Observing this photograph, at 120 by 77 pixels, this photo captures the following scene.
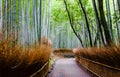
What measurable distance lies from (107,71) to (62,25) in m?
32.8

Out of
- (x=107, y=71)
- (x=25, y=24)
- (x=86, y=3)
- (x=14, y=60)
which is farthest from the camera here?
(x=86, y=3)

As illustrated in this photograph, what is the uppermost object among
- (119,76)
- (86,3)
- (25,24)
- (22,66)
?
(86,3)

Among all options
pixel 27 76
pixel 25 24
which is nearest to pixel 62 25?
pixel 25 24

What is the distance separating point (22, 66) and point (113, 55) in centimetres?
286

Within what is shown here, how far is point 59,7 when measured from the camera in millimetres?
27766

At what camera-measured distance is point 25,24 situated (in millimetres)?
8422

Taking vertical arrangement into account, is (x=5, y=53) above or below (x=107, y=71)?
above

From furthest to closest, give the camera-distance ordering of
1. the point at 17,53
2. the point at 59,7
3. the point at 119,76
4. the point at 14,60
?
the point at 59,7 < the point at 119,76 < the point at 17,53 < the point at 14,60

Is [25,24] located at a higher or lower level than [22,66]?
higher

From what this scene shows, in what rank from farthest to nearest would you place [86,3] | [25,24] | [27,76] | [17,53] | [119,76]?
[86,3]
[25,24]
[119,76]
[27,76]
[17,53]

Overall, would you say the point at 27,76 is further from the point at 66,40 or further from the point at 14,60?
the point at 66,40


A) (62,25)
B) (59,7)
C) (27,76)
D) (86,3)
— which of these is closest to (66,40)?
(62,25)

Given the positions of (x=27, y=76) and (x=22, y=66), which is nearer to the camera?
(x=22, y=66)

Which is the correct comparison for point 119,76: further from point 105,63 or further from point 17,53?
point 17,53
